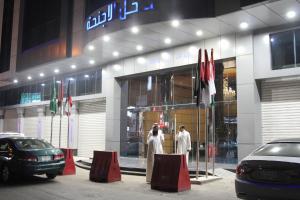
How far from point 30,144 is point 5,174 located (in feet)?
3.99

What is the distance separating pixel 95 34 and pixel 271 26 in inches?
304

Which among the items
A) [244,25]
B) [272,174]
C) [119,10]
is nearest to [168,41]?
[119,10]

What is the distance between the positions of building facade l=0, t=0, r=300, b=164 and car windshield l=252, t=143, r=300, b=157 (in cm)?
625

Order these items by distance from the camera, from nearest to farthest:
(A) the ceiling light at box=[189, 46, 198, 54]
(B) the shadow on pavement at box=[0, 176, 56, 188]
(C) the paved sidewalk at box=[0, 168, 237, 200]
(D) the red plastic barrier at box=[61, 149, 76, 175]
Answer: (C) the paved sidewalk at box=[0, 168, 237, 200], (B) the shadow on pavement at box=[0, 176, 56, 188], (D) the red plastic barrier at box=[61, 149, 76, 175], (A) the ceiling light at box=[189, 46, 198, 54]

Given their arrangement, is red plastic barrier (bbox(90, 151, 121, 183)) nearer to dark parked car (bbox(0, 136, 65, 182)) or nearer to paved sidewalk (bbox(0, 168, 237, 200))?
paved sidewalk (bbox(0, 168, 237, 200))

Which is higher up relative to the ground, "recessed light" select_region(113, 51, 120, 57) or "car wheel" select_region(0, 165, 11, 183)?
"recessed light" select_region(113, 51, 120, 57)

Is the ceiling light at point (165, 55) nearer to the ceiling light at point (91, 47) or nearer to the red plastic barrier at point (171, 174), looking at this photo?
the ceiling light at point (91, 47)

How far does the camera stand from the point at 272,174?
656 centimetres

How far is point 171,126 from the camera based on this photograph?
1875 cm

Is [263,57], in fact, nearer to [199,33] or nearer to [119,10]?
[199,33]

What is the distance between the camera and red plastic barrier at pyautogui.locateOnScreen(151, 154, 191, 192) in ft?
32.5

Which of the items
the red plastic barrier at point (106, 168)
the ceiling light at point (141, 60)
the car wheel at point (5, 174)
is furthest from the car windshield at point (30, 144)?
the ceiling light at point (141, 60)

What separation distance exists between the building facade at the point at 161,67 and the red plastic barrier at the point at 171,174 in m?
5.28

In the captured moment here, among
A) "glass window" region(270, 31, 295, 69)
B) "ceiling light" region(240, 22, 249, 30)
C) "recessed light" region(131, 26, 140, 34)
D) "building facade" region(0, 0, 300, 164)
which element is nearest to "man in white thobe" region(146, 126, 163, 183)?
"building facade" region(0, 0, 300, 164)
